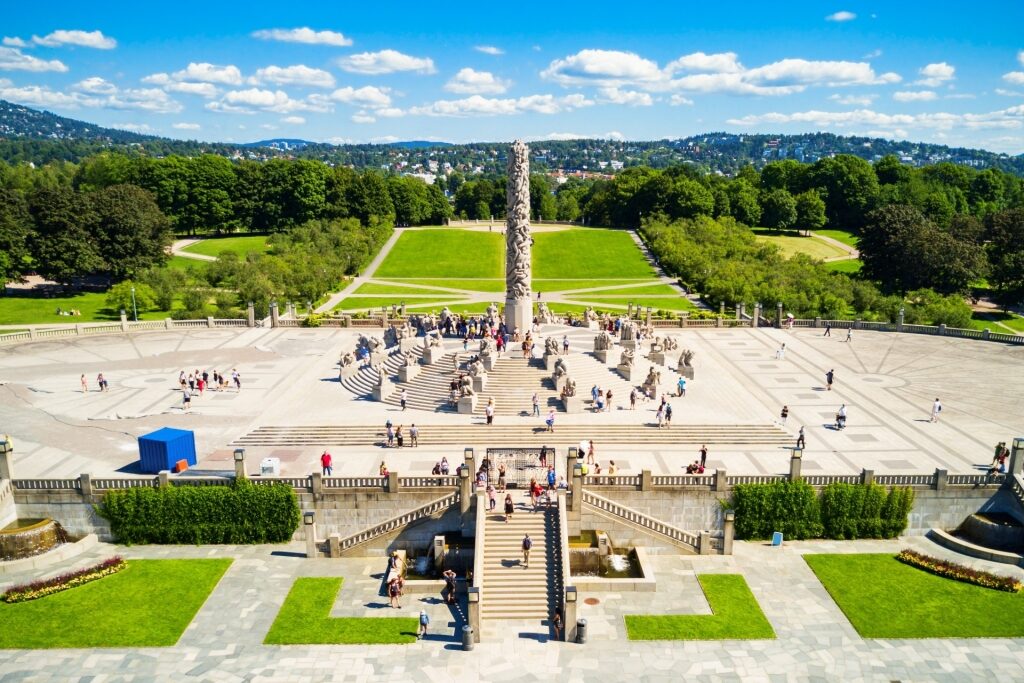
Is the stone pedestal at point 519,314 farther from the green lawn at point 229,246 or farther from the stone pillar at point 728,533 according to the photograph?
the green lawn at point 229,246

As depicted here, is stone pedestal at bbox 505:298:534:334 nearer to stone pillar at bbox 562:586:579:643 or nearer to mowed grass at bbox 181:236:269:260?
stone pillar at bbox 562:586:579:643

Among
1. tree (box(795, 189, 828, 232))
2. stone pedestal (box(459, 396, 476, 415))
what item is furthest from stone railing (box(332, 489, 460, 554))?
tree (box(795, 189, 828, 232))

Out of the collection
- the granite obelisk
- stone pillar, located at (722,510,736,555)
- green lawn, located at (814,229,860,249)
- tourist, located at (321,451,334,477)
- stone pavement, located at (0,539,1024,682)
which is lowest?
stone pavement, located at (0,539,1024,682)

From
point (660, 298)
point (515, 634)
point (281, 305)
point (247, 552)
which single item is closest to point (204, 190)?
point (281, 305)

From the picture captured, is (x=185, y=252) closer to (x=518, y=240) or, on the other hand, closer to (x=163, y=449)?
(x=518, y=240)

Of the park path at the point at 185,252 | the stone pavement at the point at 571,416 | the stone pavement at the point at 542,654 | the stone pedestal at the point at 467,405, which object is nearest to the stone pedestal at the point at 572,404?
Result: the stone pavement at the point at 571,416
